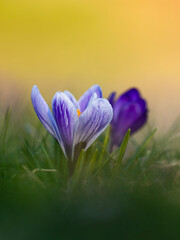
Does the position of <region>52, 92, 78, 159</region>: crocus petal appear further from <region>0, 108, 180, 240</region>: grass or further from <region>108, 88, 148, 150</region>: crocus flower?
<region>108, 88, 148, 150</region>: crocus flower

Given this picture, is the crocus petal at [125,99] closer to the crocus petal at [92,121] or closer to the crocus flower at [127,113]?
the crocus flower at [127,113]

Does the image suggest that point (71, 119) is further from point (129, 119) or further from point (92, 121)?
point (129, 119)

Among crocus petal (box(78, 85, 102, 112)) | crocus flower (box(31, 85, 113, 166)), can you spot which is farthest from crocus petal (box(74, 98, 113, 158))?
crocus petal (box(78, 85, 102, 112))

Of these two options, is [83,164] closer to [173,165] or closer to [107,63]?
[173,165]

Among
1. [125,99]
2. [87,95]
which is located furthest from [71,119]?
[125,99]

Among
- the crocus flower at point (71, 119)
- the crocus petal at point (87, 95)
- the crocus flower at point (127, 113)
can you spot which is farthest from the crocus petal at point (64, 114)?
the crocus flower at point (127, 113)

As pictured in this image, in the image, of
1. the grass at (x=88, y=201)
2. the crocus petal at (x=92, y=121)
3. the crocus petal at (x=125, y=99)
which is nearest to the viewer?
the grass at (x=88, y=201)
